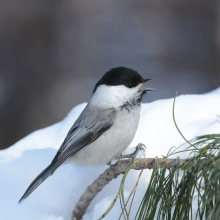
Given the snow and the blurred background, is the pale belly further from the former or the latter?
the blurred background

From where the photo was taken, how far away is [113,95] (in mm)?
1304

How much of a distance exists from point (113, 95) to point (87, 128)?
0.40ft

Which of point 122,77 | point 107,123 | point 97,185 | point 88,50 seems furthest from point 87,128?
point 88,50

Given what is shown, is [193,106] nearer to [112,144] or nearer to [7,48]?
[112,144]

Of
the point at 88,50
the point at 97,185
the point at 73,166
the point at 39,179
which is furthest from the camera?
the point at 88,50

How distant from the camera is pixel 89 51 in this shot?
11.6 ft

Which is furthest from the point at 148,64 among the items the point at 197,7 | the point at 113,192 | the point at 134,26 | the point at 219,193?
the point at 219,193

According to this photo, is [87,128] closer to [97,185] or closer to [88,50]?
[97,185]

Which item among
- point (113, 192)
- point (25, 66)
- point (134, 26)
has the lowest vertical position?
point (113, 192)

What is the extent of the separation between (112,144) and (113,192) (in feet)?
0.78

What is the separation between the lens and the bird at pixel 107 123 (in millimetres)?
1223

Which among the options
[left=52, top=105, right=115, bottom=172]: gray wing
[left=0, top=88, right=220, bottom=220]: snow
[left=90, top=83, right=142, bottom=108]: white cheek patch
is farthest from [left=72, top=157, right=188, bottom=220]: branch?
[left=90, top=83, right=142, bottom=108]: white cheek patch

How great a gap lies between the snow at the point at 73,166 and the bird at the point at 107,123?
0.04m

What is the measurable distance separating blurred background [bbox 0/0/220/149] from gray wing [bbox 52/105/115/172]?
1930 millimetres
